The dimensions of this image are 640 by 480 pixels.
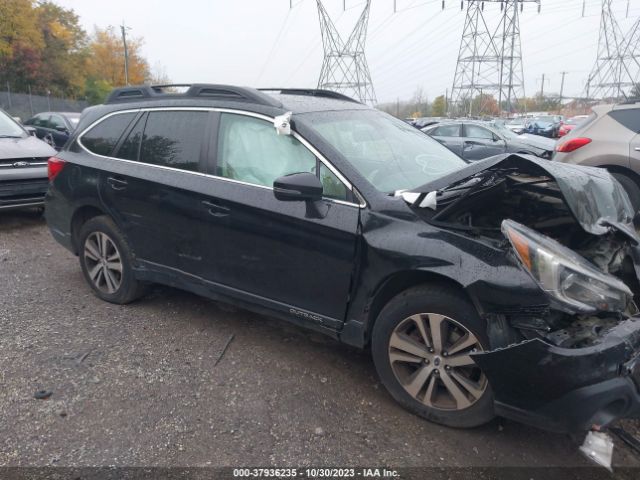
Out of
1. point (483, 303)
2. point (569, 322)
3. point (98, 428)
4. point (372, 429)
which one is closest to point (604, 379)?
point (569, 322)

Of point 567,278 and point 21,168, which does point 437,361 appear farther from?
point 21,168

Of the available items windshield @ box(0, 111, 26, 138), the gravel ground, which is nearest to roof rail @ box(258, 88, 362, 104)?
the gravel ground

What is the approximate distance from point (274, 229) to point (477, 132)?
12.9 m

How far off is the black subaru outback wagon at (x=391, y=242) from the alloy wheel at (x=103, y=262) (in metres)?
0.03

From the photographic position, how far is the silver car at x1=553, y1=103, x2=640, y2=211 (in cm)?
639

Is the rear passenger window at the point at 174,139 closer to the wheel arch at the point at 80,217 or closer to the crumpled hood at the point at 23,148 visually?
the wheel arch at the point at 80,217

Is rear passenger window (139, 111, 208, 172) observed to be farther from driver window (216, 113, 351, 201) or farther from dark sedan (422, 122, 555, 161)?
dark sedan (422, 122, 555, 161)

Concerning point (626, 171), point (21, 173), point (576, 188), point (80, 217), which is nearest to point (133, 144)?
point (80, 217)

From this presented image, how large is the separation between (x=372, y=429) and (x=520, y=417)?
2.59 feet

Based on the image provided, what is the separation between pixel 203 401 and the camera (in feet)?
10.1

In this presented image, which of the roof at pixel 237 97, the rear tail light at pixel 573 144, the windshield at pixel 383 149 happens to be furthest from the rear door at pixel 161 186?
the rear tail light at pixel 573 144

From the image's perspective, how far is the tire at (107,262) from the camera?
4250 mm

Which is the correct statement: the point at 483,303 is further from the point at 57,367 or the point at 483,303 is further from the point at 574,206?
the point at 57,367

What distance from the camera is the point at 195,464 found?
256cm
